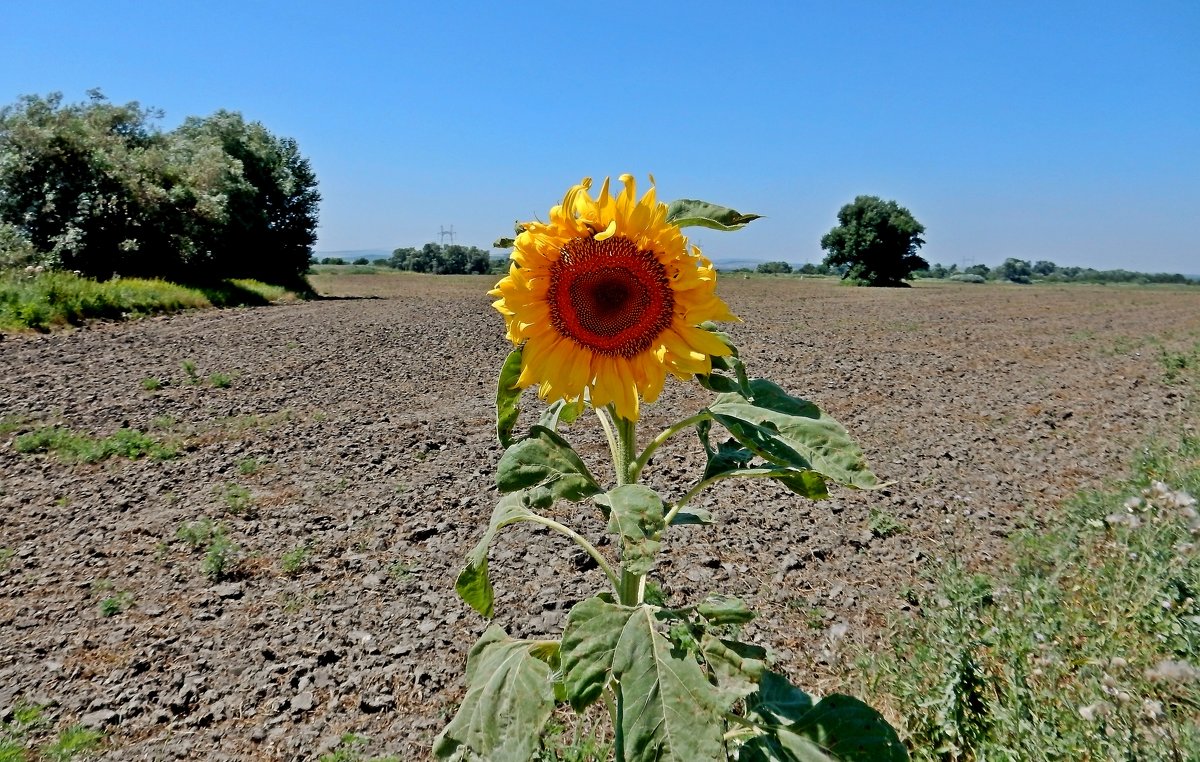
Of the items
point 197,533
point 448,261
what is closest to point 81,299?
point 197,533

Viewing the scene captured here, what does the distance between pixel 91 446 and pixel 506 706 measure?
7540 millimetres

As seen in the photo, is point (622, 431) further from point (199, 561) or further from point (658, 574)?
point (199, 561)

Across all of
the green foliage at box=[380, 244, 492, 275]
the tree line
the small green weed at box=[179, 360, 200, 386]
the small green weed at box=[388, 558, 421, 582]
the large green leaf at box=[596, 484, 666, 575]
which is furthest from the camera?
the green foliage at box=[380, 244, 492, 275]

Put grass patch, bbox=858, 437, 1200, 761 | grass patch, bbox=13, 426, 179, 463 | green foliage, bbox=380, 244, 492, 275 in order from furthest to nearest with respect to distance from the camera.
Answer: green foliage, bbox=380, 244, 492, 275 < grass patch, bbox=13, 426, 179, 463 < grass patch, bbox=858, 437, 1200, 761

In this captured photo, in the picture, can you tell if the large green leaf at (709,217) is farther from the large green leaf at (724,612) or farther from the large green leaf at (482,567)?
the large green leaf at (724,612)

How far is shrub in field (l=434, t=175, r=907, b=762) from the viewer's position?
170 cm

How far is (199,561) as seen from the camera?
5211 millimetres

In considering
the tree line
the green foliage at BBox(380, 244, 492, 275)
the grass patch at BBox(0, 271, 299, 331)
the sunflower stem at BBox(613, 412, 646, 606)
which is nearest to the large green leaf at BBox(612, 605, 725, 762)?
the sunflower stem at BBox(613, 412, 646, 606)

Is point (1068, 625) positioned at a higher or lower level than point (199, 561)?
higher

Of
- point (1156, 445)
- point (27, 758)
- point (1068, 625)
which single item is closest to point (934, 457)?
point (1156, 445)

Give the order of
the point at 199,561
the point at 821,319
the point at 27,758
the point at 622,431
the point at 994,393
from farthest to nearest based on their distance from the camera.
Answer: the point at 821,319 < the point at 994,393 < the point at 199,561 < the point at 27,758 < the point at 622,431

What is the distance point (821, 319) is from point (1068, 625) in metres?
21.1

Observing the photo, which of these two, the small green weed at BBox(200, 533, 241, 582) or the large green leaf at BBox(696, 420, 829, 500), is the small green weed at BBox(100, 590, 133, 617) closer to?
the small green weed at BBox(200, 533, 241, 582)

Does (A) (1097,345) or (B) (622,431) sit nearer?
(B) (622,431)
